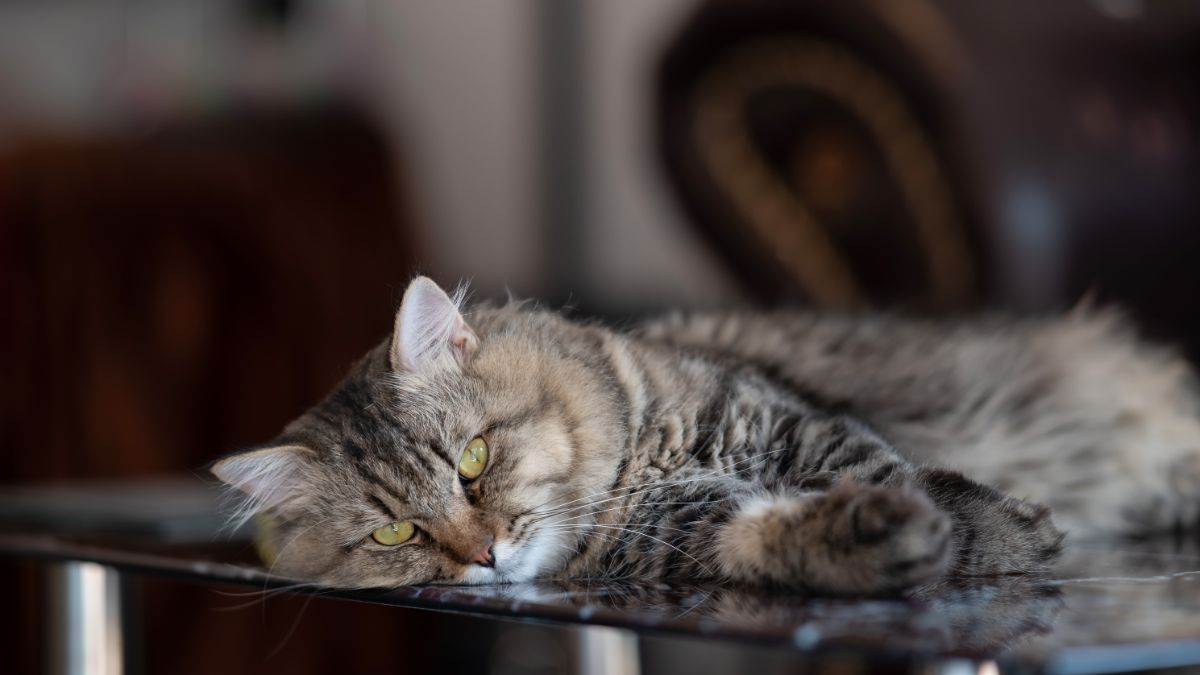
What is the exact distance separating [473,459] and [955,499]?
1.51 ft

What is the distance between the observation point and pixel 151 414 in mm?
2527

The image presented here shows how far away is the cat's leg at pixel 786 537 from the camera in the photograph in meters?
0.96

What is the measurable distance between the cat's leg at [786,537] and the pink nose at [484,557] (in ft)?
0.43

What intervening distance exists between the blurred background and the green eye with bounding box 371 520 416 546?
0.28m

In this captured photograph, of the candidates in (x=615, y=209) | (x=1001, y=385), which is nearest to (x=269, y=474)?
(x=1001, y=385)

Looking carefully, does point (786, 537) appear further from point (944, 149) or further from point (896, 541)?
point (944, 149)

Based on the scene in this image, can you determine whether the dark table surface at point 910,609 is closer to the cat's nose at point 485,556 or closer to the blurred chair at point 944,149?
the cat's nose at point 485,556

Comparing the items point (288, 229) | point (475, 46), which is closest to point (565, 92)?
point (475, 46)

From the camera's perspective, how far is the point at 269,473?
1.33 meters

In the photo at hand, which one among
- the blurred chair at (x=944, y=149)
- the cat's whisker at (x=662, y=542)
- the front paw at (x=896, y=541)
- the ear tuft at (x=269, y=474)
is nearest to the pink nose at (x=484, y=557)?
the cat's whisker at (x=662, y=542)

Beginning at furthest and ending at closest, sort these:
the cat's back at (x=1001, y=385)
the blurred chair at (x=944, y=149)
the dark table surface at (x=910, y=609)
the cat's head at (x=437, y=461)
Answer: the blurred chair at (x=944, y=149) → the cat's back at (x=1001, y=385) → the cat's head at (x=437, y=461) → the dark table surface at (x=910, y=609)

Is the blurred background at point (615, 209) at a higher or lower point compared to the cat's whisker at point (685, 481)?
higher

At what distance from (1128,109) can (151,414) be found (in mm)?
1964

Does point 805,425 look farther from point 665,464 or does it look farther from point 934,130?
point 934,130
